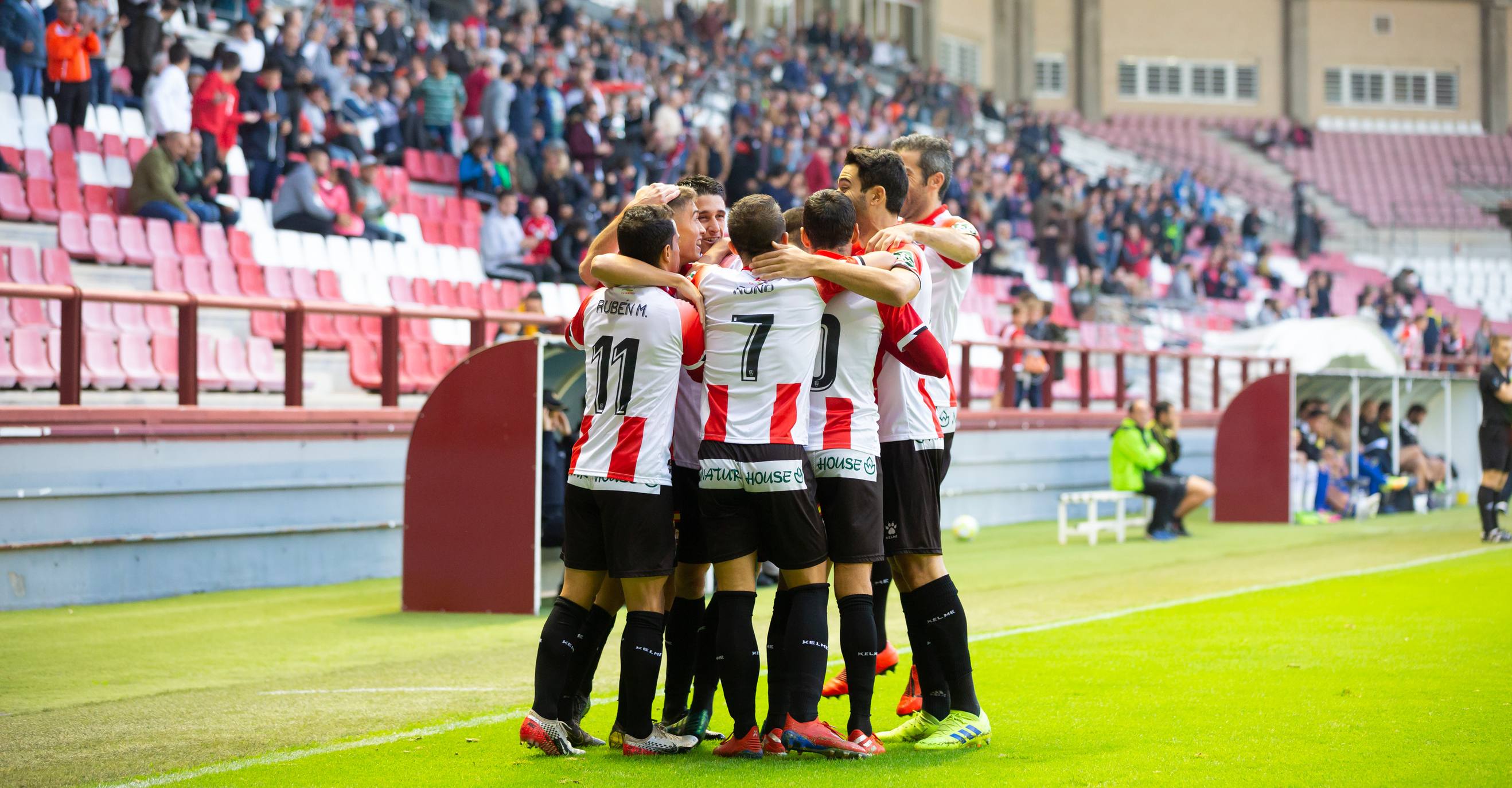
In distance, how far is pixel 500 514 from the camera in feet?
33.6

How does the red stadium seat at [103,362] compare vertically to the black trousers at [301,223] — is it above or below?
below

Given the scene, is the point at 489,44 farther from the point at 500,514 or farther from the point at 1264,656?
the point at 1264,656

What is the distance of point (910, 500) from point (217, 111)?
12.2 m

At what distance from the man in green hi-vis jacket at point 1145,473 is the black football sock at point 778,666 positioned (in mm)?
11311

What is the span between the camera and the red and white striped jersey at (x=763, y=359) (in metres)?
5.68

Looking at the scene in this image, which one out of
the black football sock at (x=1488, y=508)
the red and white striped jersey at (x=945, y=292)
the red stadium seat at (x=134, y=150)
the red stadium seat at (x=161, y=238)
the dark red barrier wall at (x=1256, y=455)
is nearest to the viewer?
the red and white striped jersey at (x=945, y=292)

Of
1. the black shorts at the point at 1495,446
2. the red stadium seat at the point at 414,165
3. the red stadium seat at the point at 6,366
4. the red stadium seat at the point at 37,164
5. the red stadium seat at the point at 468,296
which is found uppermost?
the red stadium seat at the point at 414,165

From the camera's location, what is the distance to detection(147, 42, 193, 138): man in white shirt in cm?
1606

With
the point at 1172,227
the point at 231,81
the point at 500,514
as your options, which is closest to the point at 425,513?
the point at 500,514

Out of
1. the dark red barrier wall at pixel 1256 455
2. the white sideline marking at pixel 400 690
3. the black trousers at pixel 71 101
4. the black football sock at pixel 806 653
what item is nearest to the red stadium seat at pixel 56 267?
the black trousers at pixel 71 101

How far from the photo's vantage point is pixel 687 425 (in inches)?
237

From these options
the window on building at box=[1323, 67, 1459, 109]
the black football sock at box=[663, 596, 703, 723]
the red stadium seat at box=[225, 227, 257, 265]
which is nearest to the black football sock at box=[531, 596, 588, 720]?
the black football sock at box=[663, 596, 703, 723]

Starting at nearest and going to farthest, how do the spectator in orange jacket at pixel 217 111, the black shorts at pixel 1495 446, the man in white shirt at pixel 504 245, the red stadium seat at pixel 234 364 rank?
the red stadium seat at pixel 234 364 → the black shorts at pixel 1495 446 → the spectator in orange jacket at pixel 217 111 → the man in white shirt at pixel 504 245

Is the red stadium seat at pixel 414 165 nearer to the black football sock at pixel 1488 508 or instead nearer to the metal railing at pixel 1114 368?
the metal railing at pixel 1114 368
